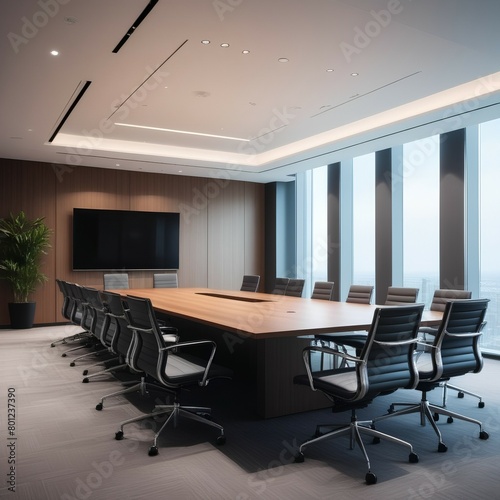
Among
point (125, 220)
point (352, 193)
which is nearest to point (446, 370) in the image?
point (352, 193)

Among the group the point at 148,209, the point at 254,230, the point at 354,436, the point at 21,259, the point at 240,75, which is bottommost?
the point at 354,436

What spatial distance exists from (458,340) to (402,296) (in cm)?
185

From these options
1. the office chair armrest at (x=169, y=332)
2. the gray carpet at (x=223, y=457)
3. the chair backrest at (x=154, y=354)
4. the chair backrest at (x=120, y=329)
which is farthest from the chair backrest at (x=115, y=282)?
the chair backrest at (x=154, y=354)

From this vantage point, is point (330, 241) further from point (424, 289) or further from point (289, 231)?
point (424, 289)

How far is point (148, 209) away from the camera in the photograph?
10297mm

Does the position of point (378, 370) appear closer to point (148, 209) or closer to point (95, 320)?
point (95, 320)

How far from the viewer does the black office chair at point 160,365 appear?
10.8 feet

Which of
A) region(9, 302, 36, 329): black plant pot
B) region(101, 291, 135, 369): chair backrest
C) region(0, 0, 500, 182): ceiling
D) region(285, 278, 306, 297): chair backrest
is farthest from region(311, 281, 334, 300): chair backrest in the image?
region(9, 302, 36, 329): black plant pot

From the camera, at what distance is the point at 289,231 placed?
11.3 metres

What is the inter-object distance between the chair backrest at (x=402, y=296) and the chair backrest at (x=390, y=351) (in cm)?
216

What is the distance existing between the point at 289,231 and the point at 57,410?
306 inches

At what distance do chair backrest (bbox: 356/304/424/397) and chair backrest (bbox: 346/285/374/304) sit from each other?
8.51 ft

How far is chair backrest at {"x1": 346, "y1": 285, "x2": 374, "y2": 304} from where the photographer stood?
227 inches

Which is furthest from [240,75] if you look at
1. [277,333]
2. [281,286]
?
[277,333]
